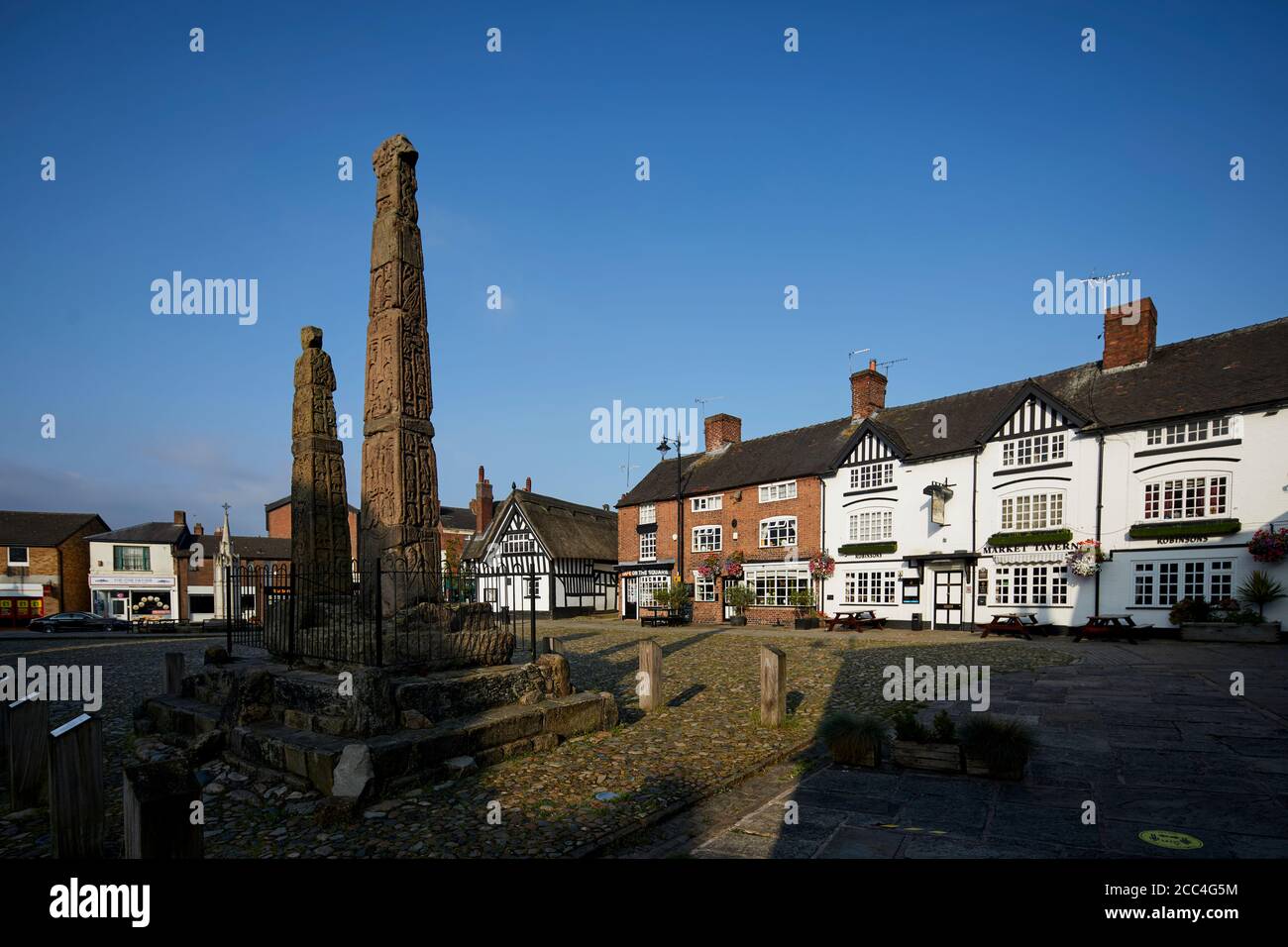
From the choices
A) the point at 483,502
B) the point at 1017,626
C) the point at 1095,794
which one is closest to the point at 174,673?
the point at 1095,794

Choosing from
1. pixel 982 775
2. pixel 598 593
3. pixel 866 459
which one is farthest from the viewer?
pixel 598 593

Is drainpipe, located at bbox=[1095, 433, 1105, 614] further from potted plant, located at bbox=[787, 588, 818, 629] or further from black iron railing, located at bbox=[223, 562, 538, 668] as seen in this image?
black iron railing, located at bbox=[223, 562, 538, 668]

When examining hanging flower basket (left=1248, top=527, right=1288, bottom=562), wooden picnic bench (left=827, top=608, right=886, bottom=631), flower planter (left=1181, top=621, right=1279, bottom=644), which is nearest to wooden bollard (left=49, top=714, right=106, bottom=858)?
flower planter (left=1181, top=621, right=1279, bottom=644)

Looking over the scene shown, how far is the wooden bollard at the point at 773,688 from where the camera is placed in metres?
9.17

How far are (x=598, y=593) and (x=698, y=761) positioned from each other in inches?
1399

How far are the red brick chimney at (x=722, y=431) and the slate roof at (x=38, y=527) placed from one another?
1750 inches

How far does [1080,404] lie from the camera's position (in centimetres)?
2427

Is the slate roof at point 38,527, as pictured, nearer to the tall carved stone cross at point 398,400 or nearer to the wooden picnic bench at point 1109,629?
the tall carved stone cross at point 398,400

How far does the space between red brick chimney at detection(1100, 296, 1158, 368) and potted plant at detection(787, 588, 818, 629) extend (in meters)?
14.9

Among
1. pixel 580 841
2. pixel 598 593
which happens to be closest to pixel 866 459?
pixel 598 593

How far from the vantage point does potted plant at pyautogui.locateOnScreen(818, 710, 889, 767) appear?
700 cm

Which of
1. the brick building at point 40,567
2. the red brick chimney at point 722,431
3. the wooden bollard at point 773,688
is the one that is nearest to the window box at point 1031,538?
the red brick chimney at point 722,431
